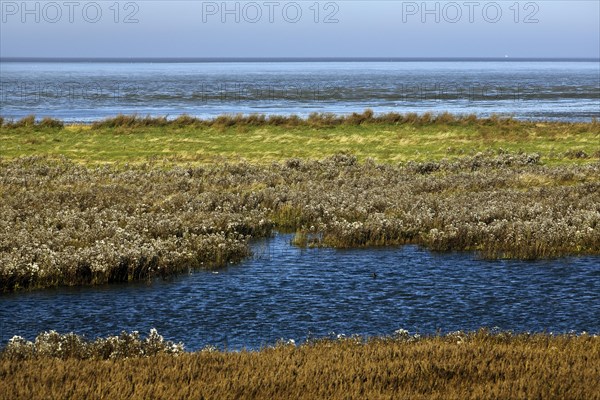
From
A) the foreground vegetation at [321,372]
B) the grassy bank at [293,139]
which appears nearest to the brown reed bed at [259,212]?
the grassy bank at [293,139]

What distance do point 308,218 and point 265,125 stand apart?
28148mm

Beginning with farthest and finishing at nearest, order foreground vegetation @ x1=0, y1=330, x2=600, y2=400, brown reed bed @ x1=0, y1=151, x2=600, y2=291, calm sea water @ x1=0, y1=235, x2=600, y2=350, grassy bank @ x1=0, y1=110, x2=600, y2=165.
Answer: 1. grassy bank @ x1=0, y1=110, x2=600, y2=165
2. brown reed bed @ x1=0, y1=151, x2=600, y2=291
3. calm sea water @ x1=0, y1=235, x2=600, y2=350
4. foreground vegetation @ x1=0, y1=330, x2=600, y2=400

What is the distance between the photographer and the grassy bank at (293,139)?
41344mm

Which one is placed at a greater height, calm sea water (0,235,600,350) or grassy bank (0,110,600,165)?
grassy bank (0,110,600,165)

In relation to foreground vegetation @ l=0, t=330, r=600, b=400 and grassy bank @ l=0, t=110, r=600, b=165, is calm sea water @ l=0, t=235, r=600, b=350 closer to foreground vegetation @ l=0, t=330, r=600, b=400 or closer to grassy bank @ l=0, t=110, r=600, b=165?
foreground vegetation @ l=0, t=330, r=600, b=400

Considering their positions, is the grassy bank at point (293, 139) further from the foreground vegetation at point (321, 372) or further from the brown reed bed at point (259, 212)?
the foreground vegetation at point (321, 372)

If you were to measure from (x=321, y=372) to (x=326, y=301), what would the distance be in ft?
24.0

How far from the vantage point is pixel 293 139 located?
47.4m

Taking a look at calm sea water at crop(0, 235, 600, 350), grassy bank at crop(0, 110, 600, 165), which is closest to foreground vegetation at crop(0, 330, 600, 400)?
calm sea water at crop(0, 235, 600, 350)

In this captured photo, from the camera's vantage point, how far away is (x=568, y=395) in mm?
8477

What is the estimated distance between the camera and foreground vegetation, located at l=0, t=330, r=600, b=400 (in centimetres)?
858

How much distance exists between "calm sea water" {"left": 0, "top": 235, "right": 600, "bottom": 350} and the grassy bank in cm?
2007

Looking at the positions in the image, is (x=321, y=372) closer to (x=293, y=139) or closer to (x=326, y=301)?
(x=326, y=301)

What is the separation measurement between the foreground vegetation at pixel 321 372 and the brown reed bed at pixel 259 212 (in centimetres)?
786
